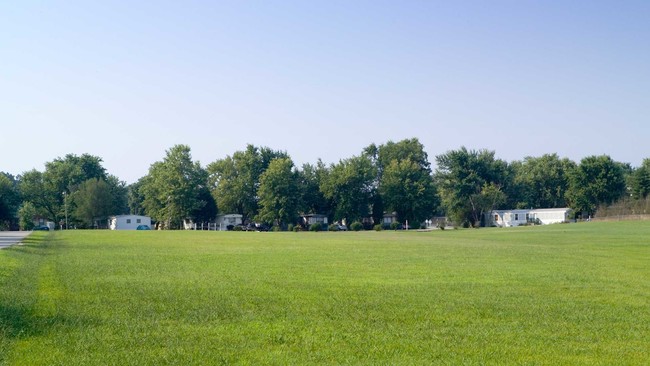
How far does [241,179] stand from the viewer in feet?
417

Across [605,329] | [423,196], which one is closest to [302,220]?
[423,196]

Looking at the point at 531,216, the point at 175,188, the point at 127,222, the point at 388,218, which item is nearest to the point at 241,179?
the point at 175,188

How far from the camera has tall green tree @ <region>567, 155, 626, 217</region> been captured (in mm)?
121125

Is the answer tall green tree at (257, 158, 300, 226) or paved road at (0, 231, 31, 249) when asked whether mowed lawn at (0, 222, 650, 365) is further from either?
tall green tree at (257, 158, 300, 226)

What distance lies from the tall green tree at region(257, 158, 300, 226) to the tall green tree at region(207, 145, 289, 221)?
9368mm

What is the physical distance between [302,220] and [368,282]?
346 ft

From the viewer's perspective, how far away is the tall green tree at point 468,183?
4838 inches

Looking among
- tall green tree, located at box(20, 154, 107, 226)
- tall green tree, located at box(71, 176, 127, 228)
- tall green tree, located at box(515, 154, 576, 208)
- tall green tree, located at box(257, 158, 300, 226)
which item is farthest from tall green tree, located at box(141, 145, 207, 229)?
tall green tree, located at box(515, 154, 576, 208)

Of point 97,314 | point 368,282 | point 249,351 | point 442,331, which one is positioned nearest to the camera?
point 249,351

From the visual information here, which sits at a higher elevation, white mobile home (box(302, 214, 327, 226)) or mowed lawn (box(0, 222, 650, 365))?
white mobile home (box(302, 214, 327, 226))

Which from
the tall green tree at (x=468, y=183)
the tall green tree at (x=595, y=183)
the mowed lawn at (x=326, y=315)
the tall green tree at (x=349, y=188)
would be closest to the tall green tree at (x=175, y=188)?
the tall green tree at (x=349, y=188)

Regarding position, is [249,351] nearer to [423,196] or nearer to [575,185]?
[423,196]

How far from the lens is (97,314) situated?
12805 millimetres

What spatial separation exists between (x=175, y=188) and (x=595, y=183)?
76340 mm
